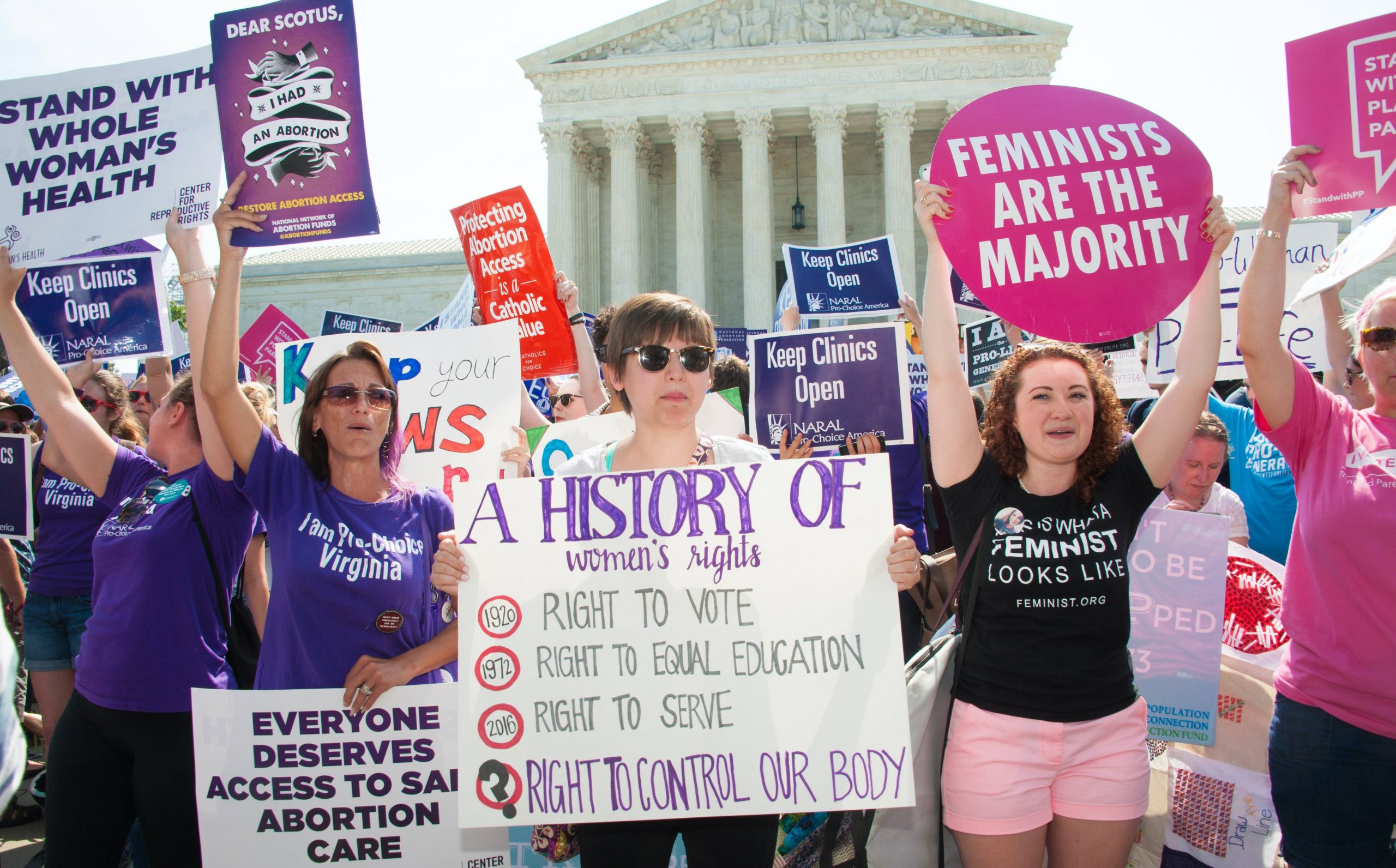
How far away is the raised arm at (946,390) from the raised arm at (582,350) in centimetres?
330

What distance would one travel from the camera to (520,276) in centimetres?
653

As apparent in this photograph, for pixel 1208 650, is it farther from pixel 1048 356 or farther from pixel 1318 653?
pixel 1048 356

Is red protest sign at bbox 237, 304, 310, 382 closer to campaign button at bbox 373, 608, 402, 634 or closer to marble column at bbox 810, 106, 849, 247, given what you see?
campaign button at bbox 373, 608, 402, 634

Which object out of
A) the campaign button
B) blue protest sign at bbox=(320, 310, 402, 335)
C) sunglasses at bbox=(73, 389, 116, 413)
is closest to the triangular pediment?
→ blue protest sign at bbox=(320, 310, 402, 335)

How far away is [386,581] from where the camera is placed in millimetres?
2615

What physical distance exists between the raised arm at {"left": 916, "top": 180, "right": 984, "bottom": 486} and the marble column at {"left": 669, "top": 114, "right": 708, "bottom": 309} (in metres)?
28.8

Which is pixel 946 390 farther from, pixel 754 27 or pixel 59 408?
pixel 754 27

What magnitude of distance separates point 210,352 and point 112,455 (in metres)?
0.86

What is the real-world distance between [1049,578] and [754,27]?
33.6 metres

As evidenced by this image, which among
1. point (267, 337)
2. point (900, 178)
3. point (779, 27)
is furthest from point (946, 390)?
point (779, 27)

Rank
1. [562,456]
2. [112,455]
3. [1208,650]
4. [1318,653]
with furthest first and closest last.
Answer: [562,456]
[1208,650]
[112,455]
[1318,653]

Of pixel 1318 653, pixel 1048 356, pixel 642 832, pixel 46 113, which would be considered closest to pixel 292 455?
pixel 642 832

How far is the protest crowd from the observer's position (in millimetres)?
2400

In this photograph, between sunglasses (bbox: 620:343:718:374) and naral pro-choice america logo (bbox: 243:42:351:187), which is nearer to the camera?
sunglasses (bbox: 620:343:718:374)
